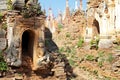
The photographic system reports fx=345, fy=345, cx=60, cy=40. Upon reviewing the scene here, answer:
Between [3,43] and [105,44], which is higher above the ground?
[3,43]

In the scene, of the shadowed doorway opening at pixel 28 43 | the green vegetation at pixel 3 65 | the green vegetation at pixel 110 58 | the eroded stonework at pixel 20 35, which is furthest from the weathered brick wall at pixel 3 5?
the green vegetation at pixel 110 58

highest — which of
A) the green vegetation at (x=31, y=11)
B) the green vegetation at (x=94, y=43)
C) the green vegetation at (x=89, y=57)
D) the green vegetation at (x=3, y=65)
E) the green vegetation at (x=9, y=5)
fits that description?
the green vegetation at (x=9, y=5)

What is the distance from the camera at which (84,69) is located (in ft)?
71.8

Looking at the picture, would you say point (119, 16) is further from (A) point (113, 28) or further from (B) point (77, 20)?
(B) point (77, 20)

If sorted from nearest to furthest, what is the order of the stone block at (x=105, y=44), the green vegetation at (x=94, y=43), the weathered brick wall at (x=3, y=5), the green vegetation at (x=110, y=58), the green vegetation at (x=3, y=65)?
the green vegetation at (x=3, y=65) → the weathered brick wall at (x=3, y=5) → the green vegetation at (x=110, y=58) → the stone block at (x=105, y=44) → the green vegetation at (x=94, y=43)

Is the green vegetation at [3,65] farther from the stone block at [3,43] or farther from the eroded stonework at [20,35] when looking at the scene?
the stone block at [3,43]

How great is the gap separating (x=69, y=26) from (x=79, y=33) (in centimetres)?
249

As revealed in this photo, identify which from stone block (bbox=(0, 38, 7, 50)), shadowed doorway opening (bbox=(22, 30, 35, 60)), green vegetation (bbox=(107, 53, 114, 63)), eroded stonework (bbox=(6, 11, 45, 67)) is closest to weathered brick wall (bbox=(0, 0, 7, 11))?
eroded stonework (bbox=(6, 11, 45, 67))

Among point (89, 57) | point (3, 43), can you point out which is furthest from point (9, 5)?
point (89, 57)

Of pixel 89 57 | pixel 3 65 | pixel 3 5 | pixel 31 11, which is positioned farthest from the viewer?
pixel 89 57

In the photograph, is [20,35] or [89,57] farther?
[89,57]

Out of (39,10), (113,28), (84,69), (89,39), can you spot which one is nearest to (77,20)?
(89,39)

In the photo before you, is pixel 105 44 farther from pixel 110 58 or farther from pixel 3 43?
pixel 3 43

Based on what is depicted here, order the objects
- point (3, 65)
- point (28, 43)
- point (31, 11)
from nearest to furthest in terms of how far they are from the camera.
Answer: point (3, 65)
point (31, 11)
point (28, 43)
